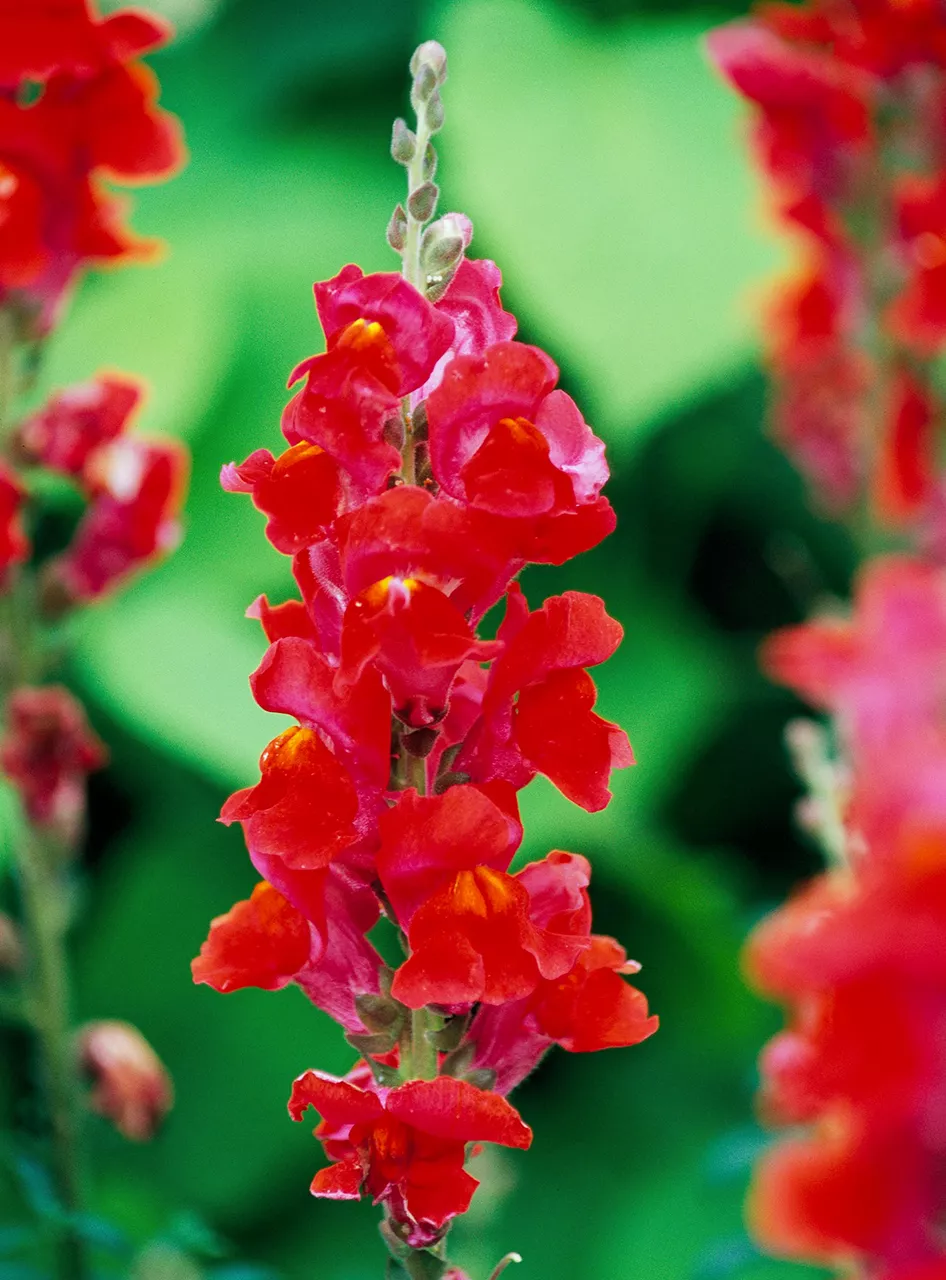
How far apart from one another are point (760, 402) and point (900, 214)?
56 centimetres

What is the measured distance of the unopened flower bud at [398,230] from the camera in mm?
410

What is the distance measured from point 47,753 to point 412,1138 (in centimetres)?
42

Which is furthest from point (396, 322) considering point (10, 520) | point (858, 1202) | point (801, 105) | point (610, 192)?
point (610, 192)

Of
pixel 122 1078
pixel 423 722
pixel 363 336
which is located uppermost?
pixel 363 336

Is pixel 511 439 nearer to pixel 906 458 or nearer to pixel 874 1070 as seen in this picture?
pixel 874 1070

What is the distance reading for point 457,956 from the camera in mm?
394

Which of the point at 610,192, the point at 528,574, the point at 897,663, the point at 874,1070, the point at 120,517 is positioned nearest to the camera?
the point at 874,1070

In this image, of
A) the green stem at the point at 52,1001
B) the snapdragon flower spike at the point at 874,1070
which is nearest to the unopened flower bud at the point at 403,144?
the snapdragon flower spike at the point at 874,1070

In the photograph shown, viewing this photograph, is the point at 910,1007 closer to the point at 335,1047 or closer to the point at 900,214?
the point at 900,214

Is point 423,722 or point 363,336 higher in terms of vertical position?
point 363,336

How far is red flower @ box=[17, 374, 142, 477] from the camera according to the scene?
0.76 metres

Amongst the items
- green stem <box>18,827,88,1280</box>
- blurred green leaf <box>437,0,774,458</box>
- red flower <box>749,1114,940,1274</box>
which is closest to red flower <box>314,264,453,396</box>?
red flower <box>749,1114,940,1274</box>

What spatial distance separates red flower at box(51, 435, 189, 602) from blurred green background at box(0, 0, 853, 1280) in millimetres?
469

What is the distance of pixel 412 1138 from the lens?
0.41m
